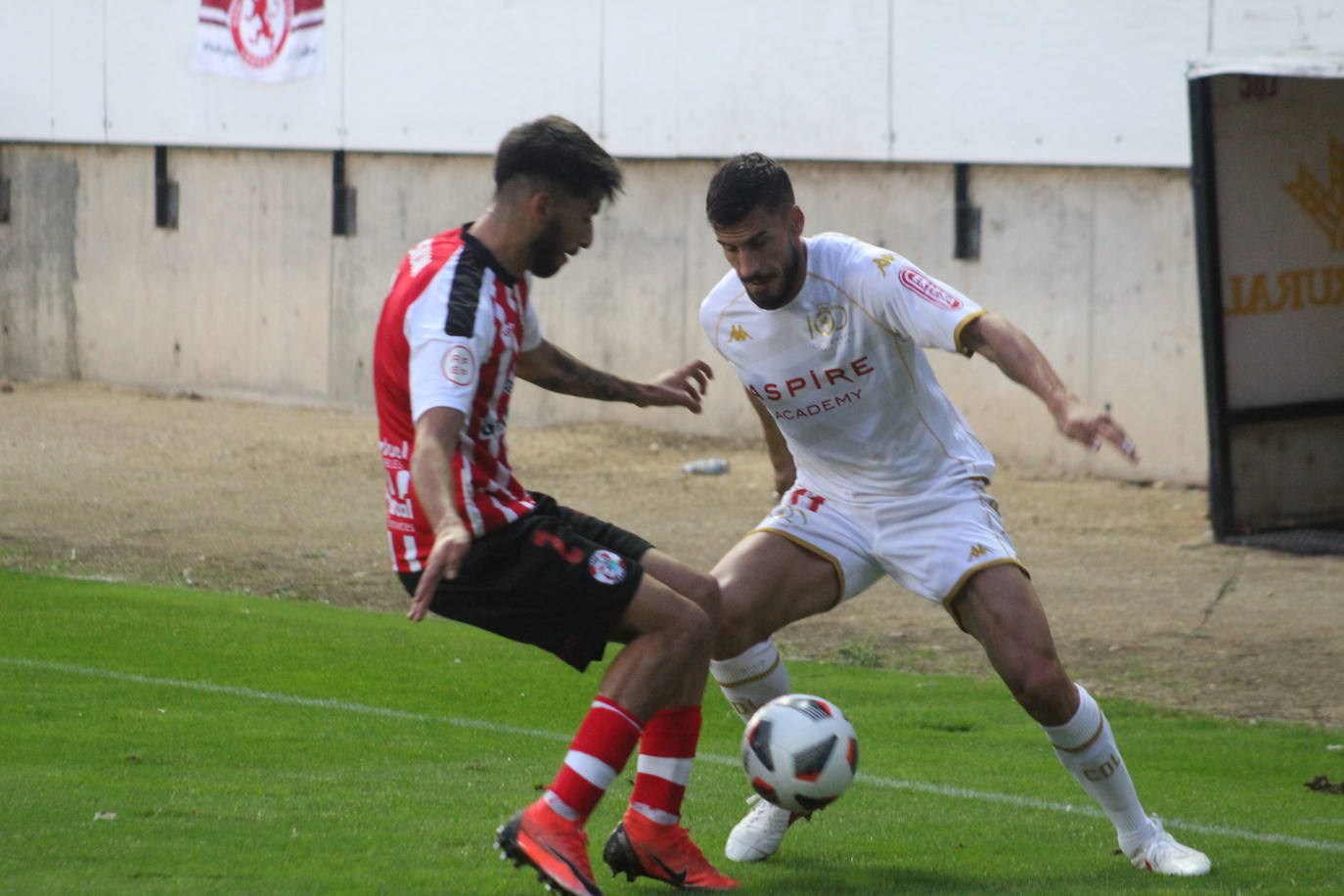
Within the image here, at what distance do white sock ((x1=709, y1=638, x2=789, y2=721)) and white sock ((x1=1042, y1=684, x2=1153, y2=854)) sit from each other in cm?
86

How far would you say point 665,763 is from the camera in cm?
509

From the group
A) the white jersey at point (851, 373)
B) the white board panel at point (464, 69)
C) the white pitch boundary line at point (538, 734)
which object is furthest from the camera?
the white board panel at point (464, 69)

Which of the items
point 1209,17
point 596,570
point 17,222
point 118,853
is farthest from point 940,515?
point 17,222

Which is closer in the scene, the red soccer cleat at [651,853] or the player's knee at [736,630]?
the red soccer cleat at [651,853]

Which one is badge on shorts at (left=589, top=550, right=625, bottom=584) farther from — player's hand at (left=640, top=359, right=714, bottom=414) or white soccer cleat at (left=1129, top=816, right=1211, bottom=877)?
white soccer cleat at (left=1129, top=816, right=1211, bottom=877)

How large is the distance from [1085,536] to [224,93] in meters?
11.3

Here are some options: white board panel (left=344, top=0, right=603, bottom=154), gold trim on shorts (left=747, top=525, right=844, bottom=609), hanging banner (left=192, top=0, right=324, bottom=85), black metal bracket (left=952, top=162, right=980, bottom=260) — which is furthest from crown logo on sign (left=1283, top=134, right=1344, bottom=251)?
hanging banner (left=192, top=0, right=324, bottom=85)

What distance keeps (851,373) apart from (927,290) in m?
0.40

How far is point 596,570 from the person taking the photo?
4.78 m

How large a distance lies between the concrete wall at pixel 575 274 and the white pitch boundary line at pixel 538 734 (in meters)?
7.83

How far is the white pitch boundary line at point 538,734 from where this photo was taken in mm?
5832

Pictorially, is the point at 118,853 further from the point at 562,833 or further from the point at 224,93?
the point at 224,93

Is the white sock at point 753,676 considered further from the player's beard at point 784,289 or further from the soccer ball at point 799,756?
the player's beard at point 784,289

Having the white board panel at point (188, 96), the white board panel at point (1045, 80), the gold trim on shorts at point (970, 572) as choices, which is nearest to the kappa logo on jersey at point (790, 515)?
the gold trim on shorts at point (970, 572)
